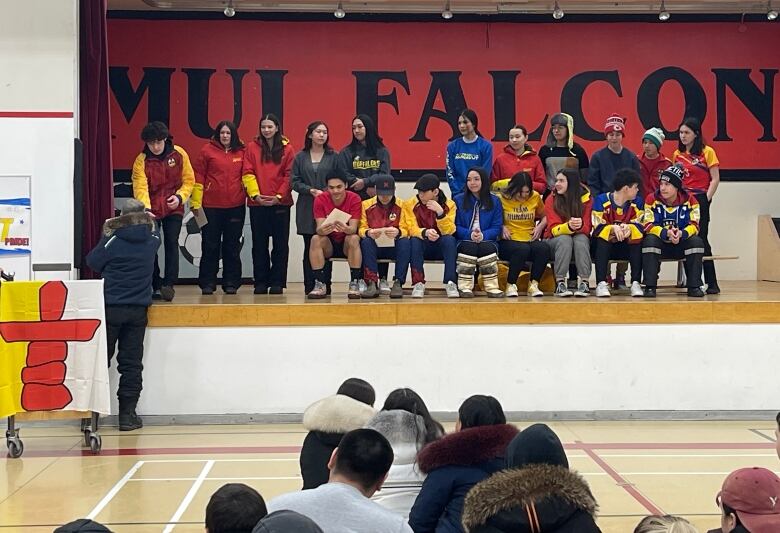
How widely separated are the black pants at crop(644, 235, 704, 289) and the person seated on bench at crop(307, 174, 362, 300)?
270 cm

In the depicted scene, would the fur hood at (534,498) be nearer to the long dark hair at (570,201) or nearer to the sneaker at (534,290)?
the sneaker at (534,290)

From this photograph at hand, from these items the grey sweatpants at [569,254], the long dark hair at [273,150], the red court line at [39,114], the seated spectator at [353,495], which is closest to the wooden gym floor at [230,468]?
the grey sweatpants at [569,254]

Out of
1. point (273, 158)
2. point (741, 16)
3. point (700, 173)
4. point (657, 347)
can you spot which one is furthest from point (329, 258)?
point (741, 16)

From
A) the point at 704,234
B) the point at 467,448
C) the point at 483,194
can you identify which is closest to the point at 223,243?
the point at 483,194

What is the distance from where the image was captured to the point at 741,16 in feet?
45.4

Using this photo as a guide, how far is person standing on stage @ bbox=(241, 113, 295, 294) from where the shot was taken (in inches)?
406

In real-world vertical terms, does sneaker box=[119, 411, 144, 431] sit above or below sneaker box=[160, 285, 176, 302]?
below

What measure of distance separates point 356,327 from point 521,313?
55.2 inches

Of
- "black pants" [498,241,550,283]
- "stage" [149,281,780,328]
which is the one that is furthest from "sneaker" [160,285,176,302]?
"black pants" [498,241,550,283]

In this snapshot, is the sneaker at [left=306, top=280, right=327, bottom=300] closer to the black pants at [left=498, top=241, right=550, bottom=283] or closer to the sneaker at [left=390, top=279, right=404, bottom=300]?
the sneaker at [left=390, top=279, right=404, bottom=300]

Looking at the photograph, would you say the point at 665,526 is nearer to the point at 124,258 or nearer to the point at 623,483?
the point at 623,483

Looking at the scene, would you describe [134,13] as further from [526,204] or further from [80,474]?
[80,474]

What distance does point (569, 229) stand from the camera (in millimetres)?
9891

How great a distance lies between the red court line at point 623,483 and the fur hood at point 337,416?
84.3 inches
